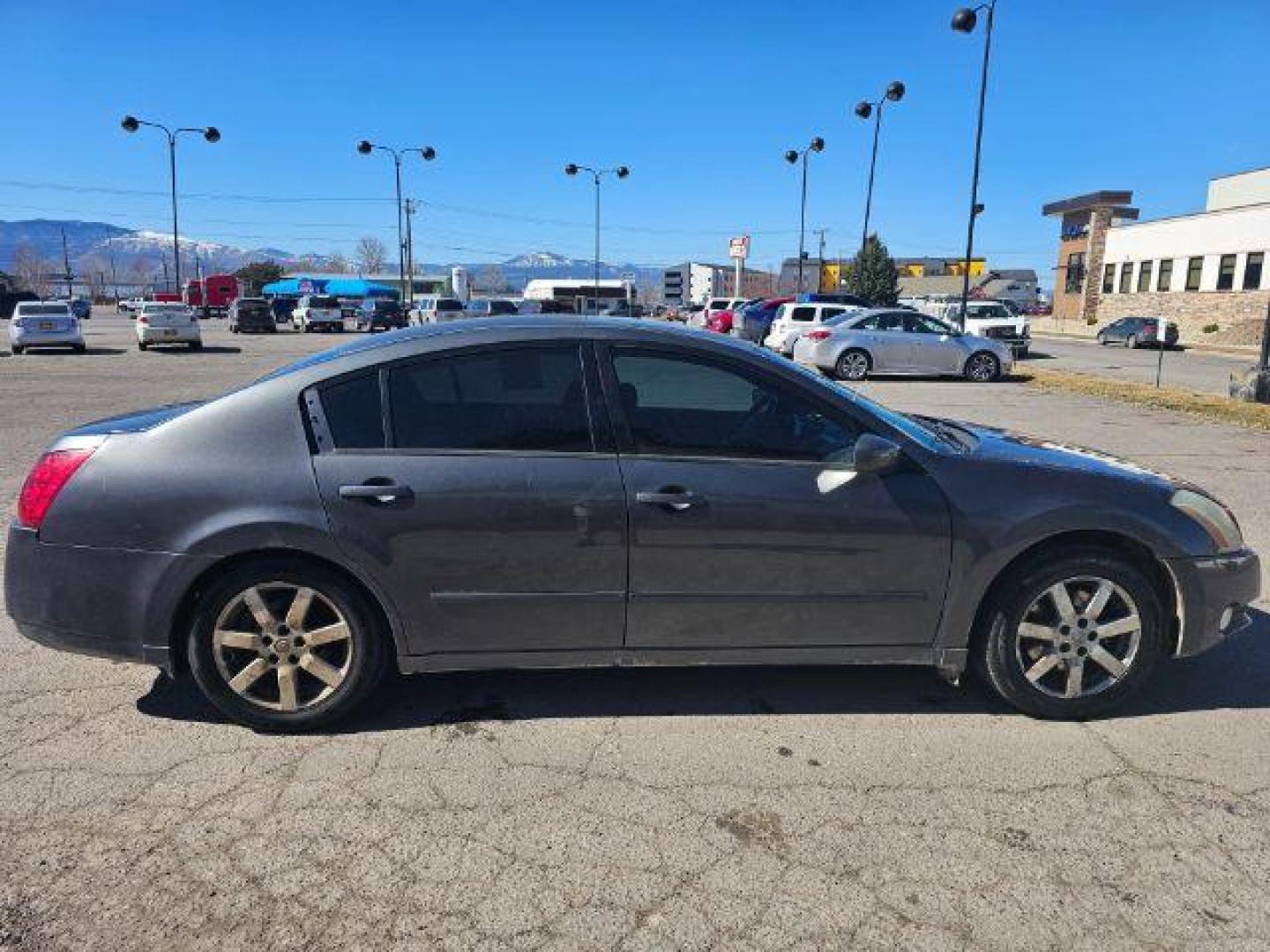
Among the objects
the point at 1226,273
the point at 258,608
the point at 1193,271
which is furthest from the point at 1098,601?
the point at 1193,271

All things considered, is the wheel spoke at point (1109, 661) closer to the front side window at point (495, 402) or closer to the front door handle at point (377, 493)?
the front side window at point (495, 402)

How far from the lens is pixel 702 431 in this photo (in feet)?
11.3

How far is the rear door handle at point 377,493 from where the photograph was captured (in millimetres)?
3217

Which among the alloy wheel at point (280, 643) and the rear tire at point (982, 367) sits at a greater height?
the rear tire at point (982, 367)

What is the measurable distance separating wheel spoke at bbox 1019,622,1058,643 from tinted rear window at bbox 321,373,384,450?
8.31 feet

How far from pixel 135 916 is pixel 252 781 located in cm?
68

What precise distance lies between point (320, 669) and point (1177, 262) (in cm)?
6015

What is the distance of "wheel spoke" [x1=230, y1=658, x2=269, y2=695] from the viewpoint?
3340 mm

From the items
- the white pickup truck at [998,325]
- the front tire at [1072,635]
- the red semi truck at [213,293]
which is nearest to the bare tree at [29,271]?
the red semi truck at [213,293]

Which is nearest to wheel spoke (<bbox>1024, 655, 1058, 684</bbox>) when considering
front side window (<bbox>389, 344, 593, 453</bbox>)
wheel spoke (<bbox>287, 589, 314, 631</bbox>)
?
front side window (<bbox>389, 344, 593, 453</bbox>)

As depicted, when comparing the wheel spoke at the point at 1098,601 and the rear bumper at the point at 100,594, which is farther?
the wheel spoke at the point at 1098,601

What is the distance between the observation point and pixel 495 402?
341 cm

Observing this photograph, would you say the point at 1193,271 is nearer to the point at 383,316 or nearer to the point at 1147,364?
the point at 1147,364

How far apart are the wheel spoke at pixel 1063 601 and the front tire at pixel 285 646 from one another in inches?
100
